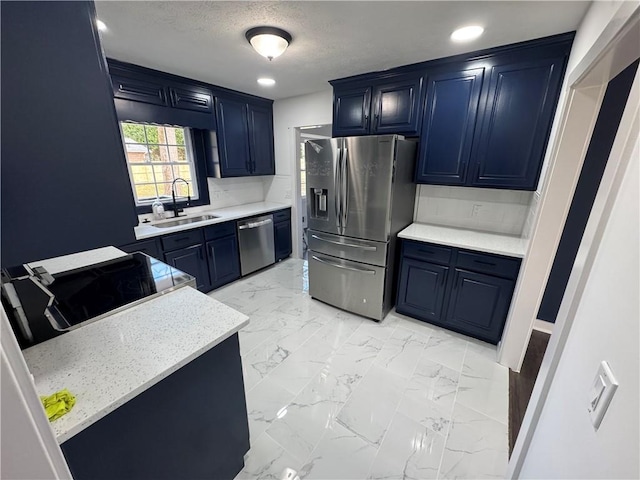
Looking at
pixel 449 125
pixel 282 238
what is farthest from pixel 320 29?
pixel 282 238

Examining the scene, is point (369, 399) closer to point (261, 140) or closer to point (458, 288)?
point (458, 288)

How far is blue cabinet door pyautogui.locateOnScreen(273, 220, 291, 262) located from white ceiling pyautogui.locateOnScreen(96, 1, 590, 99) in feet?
6.56

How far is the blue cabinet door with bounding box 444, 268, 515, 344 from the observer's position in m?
2.11

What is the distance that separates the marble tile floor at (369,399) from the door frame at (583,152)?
0.40 meters

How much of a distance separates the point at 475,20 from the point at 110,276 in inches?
103

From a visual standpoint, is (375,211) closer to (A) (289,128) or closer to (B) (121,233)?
(B) (121,233)

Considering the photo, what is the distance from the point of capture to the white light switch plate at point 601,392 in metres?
0.57

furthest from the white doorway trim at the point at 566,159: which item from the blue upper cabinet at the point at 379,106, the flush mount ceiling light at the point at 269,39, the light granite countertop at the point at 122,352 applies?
the light granite countertop at the point at 122,352

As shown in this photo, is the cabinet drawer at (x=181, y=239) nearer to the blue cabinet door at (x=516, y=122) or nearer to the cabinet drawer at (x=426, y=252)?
the cabinet drawer at (x=426, y=252)

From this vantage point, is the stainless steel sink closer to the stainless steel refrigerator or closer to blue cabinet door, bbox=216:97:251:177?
blue cabinet door, bbox=216:97:251:177

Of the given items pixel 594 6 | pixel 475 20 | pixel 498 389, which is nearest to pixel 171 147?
pixel 475 20

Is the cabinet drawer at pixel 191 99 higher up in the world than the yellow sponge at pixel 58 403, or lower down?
higher up

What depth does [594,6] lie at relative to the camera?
4.45 feet

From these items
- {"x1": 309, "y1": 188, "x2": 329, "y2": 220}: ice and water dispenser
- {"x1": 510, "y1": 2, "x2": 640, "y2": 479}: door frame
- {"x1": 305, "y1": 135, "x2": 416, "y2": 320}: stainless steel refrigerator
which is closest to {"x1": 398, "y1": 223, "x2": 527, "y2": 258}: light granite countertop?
{"x1": 305, "y1": 135, "x2": 416, "y2": 320}: stainless steel refrigerator
